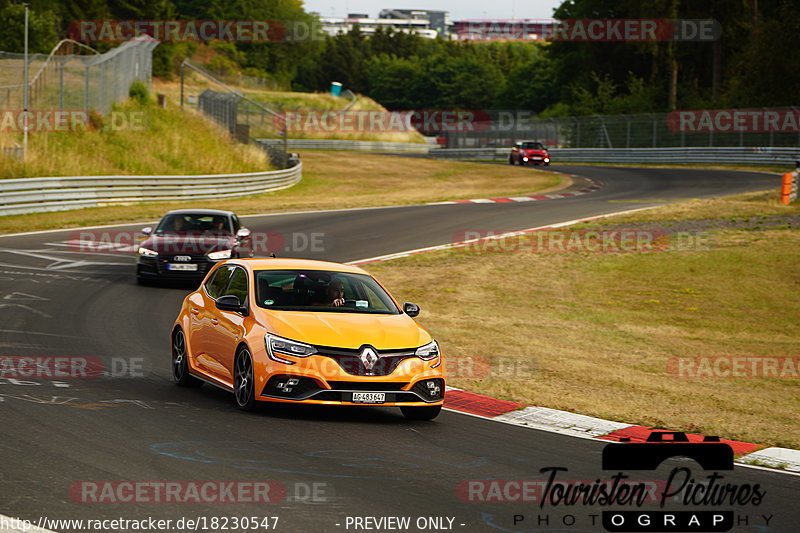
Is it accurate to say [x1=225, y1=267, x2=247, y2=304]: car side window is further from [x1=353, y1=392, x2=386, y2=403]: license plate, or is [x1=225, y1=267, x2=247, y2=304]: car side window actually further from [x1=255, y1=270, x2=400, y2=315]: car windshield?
[x1=353, y1=392, x2=386, y2=403]: license plate

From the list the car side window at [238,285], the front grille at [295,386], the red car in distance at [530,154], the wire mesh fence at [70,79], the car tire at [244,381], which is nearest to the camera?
the front grille at [295,386]

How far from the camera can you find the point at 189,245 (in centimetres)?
2039

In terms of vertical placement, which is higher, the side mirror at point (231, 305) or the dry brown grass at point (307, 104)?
the dry brown grass at point (307, 104)

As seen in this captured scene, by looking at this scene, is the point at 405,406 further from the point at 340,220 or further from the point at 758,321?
the point at 340,220

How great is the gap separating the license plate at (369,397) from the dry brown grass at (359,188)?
69.2 feet

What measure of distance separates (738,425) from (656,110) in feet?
260

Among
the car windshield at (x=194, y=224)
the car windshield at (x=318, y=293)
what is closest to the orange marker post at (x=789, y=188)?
the car windshield at (x=194, y=224)

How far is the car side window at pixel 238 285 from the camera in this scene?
10.9 metres

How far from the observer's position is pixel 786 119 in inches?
2362

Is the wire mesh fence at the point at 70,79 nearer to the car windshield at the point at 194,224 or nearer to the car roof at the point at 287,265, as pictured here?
the car windshield at the point at 194,224

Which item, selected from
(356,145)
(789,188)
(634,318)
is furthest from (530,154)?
(634,318)

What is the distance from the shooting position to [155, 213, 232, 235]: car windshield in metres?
21.1

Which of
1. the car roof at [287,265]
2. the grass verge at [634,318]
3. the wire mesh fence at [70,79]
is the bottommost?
the grass verge at [634,318]

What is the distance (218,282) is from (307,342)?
2.33 meters
